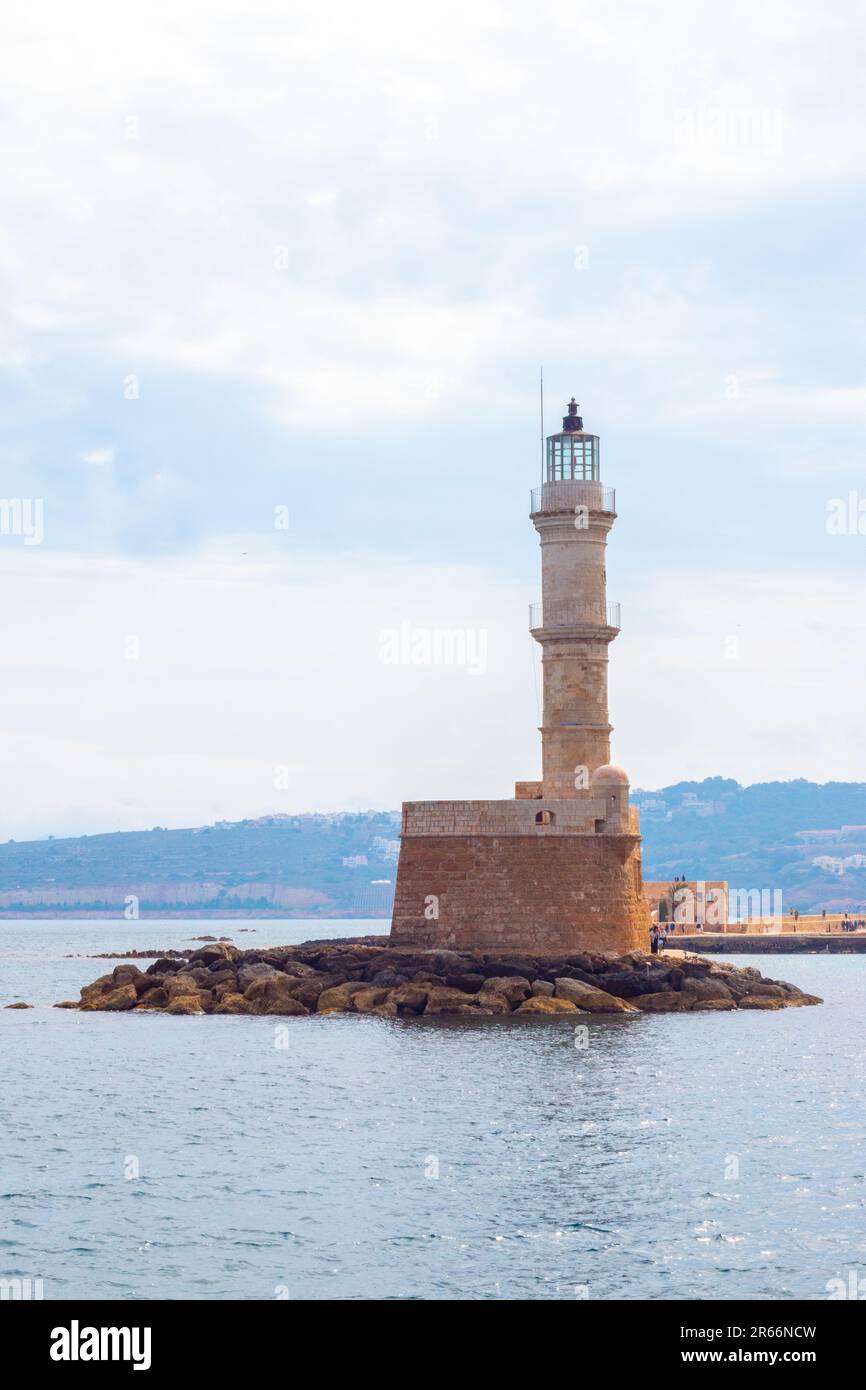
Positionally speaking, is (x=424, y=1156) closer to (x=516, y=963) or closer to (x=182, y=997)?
(x=516, y=963)

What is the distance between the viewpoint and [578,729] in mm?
44750

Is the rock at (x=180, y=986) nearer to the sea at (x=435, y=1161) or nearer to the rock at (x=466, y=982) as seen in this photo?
the sea at (x=435, y=1161)

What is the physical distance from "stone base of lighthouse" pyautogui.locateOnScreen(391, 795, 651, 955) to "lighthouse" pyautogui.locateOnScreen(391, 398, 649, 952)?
1.0 inches

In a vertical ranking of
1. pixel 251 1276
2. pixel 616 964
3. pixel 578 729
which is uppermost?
pixel 578 729

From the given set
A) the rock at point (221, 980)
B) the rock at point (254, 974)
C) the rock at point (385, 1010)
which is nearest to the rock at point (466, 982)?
the rock at point (385, 1010)

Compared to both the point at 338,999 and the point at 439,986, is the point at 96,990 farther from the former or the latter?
the point at 439,986

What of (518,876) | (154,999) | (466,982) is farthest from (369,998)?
(154,999)

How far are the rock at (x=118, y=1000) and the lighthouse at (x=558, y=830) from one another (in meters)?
7.02

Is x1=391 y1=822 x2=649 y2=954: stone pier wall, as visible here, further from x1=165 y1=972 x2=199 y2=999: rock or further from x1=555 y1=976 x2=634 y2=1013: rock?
x1=165 y1=972 x2=199 y2=999: rock

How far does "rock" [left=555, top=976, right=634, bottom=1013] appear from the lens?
40.0m

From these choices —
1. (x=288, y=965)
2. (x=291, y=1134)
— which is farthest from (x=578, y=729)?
(x=291, y=1134)

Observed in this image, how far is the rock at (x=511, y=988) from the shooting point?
39781 mm
